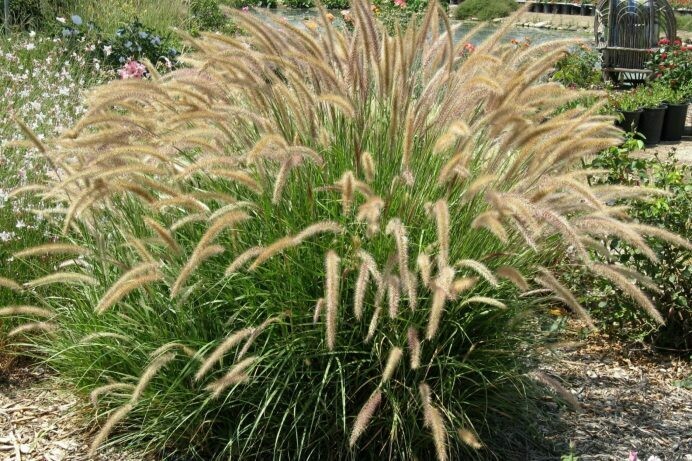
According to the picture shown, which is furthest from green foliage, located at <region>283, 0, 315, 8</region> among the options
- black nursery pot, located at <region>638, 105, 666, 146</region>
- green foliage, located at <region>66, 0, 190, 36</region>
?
black nursery pot, located at <region>638, 105, 666, 146</region>

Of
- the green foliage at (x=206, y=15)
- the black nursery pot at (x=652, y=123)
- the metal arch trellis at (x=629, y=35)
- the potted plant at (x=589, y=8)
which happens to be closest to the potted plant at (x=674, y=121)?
the black nursery pot at (x=652, y=123)

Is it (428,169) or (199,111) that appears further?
(428,169)

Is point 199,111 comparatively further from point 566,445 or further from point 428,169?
point 566,445

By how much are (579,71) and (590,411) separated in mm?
11393

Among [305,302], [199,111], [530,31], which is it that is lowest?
[530,31]

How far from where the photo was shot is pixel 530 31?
104 ft

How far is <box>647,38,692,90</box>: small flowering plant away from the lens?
1353 cm

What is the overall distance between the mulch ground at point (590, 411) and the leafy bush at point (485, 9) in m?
33.8

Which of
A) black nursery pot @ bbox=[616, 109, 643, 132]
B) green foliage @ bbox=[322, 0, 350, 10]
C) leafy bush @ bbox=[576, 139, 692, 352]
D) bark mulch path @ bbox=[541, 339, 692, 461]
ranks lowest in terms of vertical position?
green foliage @ bbox=[322, 0, 350, 10]

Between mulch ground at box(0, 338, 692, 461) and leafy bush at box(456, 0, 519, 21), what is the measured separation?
33.8 meters

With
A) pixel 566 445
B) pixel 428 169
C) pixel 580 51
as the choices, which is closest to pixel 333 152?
pixel 428 169

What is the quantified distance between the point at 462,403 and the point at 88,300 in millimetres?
1748

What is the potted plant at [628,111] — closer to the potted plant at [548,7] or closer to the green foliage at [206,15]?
the green foliage at [206,15]

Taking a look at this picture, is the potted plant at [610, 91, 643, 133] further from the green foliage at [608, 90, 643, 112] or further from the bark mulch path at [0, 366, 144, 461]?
the bark mulch path at [0, 366, 144, 461]
